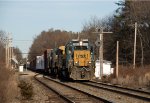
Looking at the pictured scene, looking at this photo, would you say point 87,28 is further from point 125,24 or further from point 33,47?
point 33,47

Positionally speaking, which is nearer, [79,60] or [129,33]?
[79,60]

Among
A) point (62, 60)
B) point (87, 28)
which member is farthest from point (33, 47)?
point (62, 60)

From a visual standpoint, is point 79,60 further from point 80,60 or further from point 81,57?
point 81,57

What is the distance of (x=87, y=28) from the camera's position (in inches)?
4176

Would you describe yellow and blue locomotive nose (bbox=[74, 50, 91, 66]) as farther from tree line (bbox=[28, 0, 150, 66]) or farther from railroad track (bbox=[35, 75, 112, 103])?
tree line (bbox=[28, 0, 150, 66])

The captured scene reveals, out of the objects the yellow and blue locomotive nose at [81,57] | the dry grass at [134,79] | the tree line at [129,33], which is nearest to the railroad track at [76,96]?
the dry grass at [134,79]

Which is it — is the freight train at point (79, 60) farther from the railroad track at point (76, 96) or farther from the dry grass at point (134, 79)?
the railroad track at point (76, 96)

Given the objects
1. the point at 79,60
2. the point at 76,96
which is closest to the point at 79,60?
the point at 79,60

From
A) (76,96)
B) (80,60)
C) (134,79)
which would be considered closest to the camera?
(76,96)

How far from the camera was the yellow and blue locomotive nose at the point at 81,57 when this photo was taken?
38031mm

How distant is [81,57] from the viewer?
3825cm

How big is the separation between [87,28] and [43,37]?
55.9 meters

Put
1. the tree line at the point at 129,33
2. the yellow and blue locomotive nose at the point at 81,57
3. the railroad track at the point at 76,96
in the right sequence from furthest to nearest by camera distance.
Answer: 1. the tree line at the point at 129,33
2. the yellow and blue locomotive nose at the point at 81,57
3. the railroad track at the point at 76,96

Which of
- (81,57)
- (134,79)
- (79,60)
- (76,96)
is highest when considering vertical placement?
(81,57)
